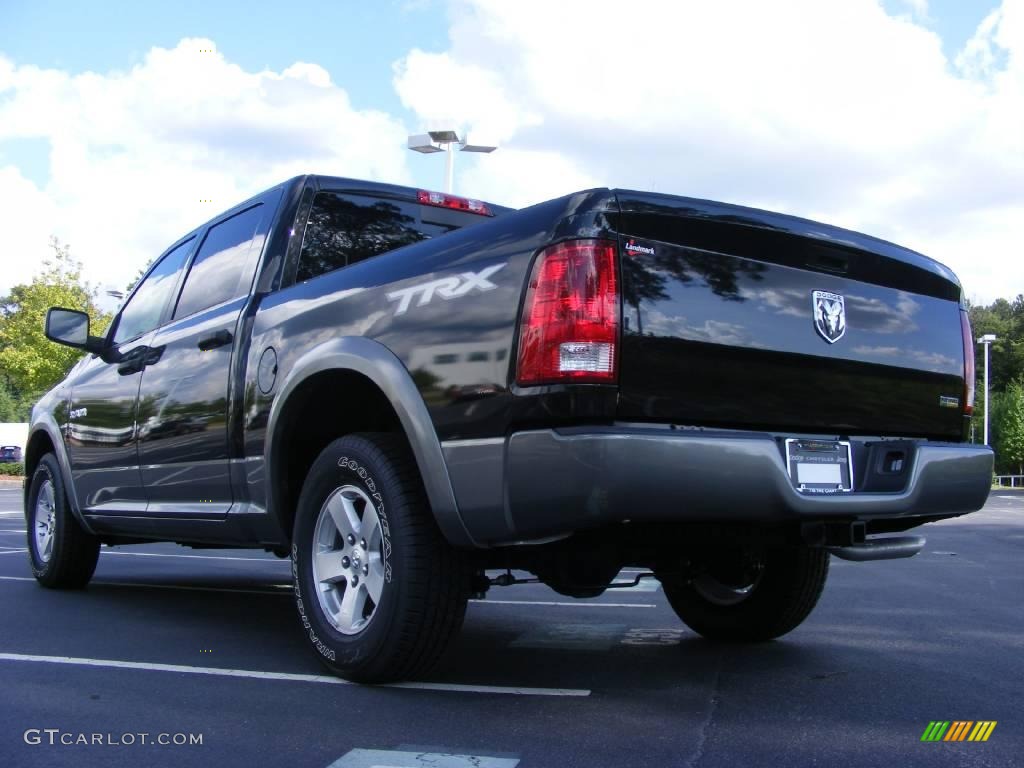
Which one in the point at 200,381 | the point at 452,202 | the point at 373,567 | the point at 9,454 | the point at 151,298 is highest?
the point at 452,202

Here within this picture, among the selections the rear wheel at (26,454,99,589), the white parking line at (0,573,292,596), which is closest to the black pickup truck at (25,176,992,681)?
the rear wheel at (26,454,99,589)

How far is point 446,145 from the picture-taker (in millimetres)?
16922

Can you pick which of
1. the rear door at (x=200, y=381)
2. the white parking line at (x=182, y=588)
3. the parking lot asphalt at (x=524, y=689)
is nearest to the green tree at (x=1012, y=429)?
the parking lot asphalt at (x=524, y=689)

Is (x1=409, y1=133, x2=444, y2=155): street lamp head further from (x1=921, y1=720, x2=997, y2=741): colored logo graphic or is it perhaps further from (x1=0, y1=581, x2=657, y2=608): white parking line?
(x1=921, y1=720, x2=997, y2=741): colored logo graphic

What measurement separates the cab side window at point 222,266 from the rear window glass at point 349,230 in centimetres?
28

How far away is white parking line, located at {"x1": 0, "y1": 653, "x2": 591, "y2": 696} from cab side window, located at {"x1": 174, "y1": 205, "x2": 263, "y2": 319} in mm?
1611

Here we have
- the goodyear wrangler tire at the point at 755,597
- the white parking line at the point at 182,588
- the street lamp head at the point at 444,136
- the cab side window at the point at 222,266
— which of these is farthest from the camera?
the street lamp head at the point at 444,136

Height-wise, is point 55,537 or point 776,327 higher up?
point 776,327

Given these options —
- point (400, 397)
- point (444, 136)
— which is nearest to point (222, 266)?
point (400, 397)

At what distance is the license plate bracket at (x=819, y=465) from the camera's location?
A: 10.3 ft

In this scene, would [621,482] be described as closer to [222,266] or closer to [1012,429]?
[222,266]

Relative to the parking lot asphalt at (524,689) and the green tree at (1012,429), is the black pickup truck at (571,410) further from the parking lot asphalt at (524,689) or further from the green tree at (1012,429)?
the green tree at (1012,429)

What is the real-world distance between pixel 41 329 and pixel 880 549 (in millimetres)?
34716

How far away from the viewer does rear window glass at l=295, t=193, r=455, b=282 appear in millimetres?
4645
